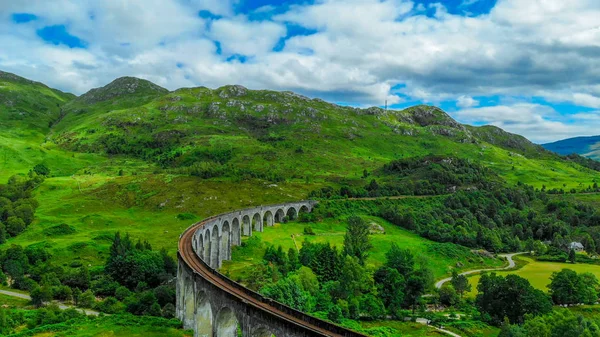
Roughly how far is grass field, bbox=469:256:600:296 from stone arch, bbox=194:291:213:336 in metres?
63.7

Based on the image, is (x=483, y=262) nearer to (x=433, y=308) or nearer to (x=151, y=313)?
(x=433, y=308)

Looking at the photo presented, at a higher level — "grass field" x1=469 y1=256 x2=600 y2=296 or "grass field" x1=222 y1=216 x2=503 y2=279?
"grass field" x1=222 y1=216 x2=503 y2=279

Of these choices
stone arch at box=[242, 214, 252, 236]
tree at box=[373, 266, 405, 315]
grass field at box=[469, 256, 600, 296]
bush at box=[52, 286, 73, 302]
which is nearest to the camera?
bush at box=[52, 286, 73, 302]

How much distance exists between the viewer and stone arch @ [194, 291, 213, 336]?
4941 centimetres

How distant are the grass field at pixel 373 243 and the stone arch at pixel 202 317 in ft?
114

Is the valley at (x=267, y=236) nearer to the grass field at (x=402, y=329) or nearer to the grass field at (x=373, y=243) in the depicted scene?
the grass field at (x=402, y=329)

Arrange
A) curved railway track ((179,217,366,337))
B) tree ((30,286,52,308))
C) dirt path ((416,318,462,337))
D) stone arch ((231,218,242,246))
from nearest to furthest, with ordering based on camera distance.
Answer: curved railway track ((179,217,366,337)) → dirt path ((416,318,462,337)) → tree ((30,286,52,308)) → stone arch ((231,218,242,246))

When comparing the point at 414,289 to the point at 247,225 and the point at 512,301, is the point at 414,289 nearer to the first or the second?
the point at 512,301

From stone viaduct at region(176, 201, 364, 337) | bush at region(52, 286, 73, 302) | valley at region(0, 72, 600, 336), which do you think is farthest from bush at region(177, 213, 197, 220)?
bush at region(52, 286, 73, 302)

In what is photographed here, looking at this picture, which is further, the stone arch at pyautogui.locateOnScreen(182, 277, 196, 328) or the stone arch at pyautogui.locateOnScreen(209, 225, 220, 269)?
the stone arch at pyautogui.locateOnScreen(209, 225, 220, 269)

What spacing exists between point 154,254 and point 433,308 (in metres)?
61.3

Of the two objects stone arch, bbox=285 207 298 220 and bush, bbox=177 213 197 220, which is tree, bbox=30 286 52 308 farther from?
stone arch, bbox=285 207 298 220

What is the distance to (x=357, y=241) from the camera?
10219 cm

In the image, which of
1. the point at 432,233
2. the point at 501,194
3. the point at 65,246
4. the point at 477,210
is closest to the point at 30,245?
the point at 65,246
